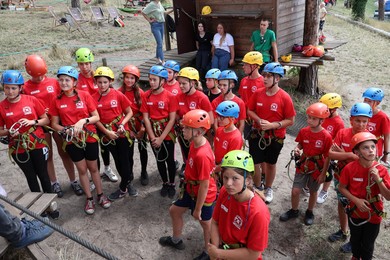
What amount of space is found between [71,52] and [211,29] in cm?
650

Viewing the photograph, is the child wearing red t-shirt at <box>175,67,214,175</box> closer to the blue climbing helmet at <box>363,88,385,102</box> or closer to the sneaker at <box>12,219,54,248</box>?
the blue climbing helmet at <box>363,88,385,102</box>

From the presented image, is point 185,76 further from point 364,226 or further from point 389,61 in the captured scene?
point 389,61

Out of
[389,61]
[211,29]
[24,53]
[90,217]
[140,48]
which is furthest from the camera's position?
[140,48]

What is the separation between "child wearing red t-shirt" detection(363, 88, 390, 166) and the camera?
470 cm

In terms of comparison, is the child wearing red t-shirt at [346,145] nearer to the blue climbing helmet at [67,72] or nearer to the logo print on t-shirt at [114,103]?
the logo print on t-shirt at [114,103]

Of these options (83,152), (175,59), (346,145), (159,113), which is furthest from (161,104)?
(175,59)

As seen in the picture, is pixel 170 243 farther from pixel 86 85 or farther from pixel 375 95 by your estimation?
pixel 375 95

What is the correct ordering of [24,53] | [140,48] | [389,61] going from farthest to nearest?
[140,48], [389,61], [24,53]

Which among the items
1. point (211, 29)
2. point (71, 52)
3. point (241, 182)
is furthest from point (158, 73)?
point (71, 52)

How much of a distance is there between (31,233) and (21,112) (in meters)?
1.69

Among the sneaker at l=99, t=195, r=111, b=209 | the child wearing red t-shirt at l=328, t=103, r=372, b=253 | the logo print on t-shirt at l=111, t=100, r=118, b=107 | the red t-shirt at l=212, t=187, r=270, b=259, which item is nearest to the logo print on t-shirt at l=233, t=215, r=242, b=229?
the red t-shirt at l=212, t=187, r=270, b=259

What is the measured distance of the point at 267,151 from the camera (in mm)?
5324

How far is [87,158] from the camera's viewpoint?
5137 millimetres

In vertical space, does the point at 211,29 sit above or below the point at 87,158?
above
